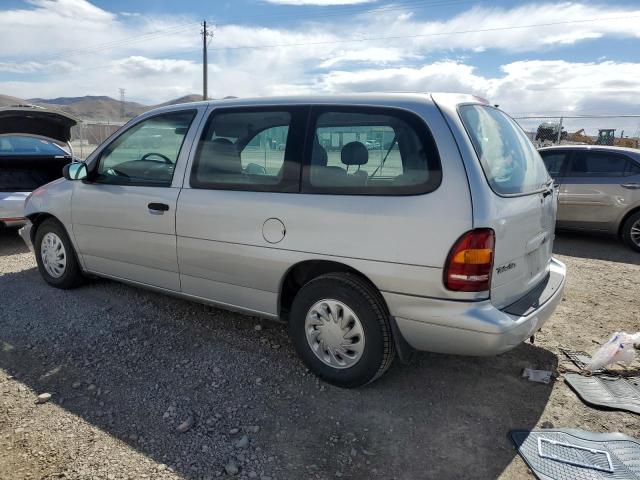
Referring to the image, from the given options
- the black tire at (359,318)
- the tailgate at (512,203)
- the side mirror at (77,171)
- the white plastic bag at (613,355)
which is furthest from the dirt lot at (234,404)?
the side mirror at (77,171)

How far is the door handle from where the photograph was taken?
11.9ft

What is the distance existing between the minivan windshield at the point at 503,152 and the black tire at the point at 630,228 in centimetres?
473

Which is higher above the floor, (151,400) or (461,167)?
(461,167)

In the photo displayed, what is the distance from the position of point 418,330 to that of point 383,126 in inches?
48.0

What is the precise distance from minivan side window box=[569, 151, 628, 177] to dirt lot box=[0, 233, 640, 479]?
3.84 metres

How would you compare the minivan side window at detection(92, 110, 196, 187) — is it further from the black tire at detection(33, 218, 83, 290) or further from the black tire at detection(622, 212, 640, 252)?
the black tire at detection(622, 212, 640, 252)

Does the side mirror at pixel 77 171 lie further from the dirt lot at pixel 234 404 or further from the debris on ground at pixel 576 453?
the debris on ground at pixel 576 453

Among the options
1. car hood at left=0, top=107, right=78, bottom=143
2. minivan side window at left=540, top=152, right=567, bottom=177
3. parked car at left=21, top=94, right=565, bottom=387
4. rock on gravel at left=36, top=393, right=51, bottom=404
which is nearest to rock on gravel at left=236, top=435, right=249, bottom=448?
parked car at left=21, top=94, right=565, bottom=387

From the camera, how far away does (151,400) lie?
9.74 feet

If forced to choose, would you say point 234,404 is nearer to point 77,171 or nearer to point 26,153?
point 77,171

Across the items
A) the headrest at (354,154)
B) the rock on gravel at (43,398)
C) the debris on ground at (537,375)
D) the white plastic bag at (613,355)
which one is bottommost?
the rock on gravel at (43,398)

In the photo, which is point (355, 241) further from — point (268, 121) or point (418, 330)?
point (268, 121)

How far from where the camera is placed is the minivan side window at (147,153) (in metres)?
3.71

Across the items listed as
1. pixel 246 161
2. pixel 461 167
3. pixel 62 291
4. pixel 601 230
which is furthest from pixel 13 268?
pixel 601 230
